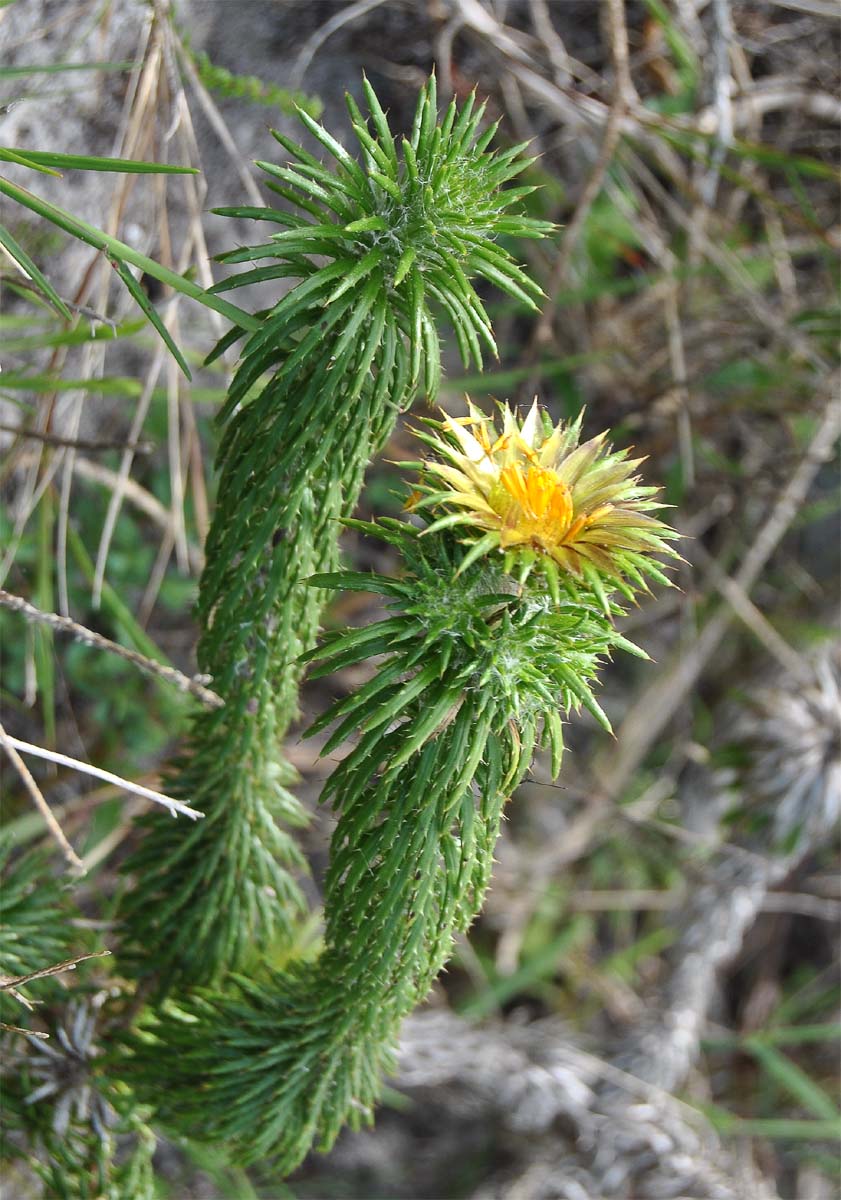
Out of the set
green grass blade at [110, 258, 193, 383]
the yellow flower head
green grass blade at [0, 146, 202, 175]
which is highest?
green grass blade at [0, 146, 202, 175]

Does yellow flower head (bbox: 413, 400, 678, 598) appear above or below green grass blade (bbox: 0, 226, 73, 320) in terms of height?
below

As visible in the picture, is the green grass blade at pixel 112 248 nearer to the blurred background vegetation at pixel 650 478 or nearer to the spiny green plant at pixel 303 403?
the spiny green plant at pixel 303 403

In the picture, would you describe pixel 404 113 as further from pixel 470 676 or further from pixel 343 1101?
pixel 343 1101

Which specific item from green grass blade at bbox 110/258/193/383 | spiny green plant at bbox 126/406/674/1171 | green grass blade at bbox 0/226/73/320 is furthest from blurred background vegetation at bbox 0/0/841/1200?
spiny green plant at bbox 126/406/674/1171

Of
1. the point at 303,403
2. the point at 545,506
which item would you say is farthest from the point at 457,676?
the point at 303,403

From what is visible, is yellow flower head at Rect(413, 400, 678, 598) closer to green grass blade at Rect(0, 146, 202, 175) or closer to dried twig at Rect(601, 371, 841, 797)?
green grass blade at Rect(0, 146, 202, 175)

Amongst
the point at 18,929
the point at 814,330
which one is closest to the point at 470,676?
the point at 18,929

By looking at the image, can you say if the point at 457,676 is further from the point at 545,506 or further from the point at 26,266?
the point at 26,266
